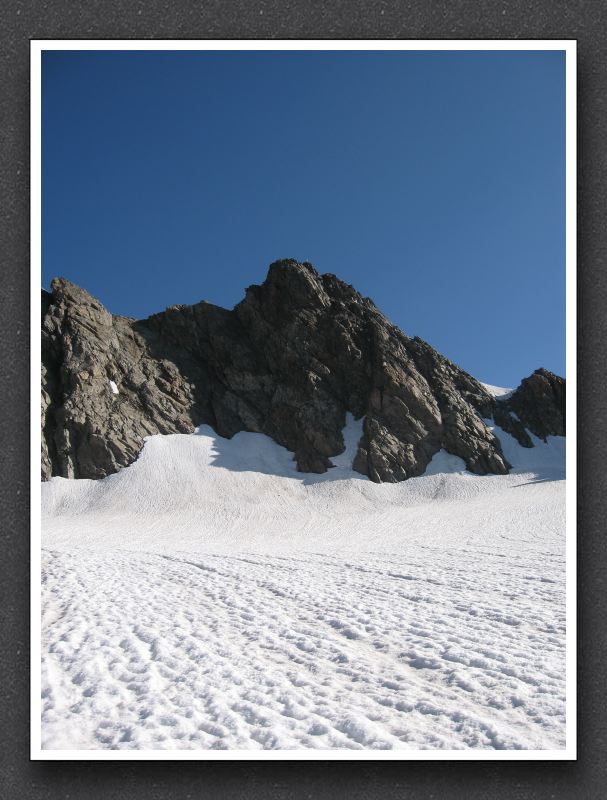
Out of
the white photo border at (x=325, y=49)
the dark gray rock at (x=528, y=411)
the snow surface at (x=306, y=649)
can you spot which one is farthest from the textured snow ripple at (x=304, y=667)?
the dark gray rock at (x=528, y=411)

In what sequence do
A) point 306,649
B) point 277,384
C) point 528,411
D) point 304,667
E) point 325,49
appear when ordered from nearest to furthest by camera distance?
point 304,667
point 306,649
point 325,49
point 277,384
point 528,411

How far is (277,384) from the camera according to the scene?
49531 millimetres

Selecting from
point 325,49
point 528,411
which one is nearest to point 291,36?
point 325,49

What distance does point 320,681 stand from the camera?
18.3 feet

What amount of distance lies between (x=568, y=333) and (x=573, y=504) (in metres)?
2.31

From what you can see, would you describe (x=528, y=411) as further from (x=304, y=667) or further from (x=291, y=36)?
(x=304, y=667)

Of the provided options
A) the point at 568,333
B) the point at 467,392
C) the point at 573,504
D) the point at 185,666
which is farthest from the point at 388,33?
the point at 467,392

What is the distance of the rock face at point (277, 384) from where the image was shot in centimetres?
4219

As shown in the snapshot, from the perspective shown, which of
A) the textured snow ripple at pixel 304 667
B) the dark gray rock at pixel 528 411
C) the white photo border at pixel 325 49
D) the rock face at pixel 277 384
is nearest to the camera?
the textured snow ripple at pixel 304 667

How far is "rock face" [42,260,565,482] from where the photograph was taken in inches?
1661

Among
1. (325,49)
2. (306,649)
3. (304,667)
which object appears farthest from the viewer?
(325,49)

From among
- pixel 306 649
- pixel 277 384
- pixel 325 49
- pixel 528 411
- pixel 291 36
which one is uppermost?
pixel 291 36

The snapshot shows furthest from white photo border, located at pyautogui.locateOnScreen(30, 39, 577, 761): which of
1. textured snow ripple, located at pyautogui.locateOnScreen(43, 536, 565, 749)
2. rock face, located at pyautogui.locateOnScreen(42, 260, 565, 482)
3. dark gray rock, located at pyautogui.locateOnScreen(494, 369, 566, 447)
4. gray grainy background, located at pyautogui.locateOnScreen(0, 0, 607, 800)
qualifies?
dark gray rock, located at pyautogui.locateOnScreen(494, 369, 566, 447)

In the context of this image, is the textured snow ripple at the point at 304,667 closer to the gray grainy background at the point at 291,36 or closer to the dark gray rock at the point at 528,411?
the gray grainy background at the point at 291,36
